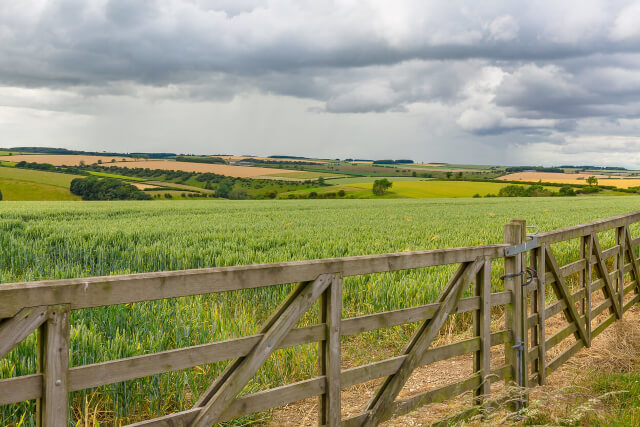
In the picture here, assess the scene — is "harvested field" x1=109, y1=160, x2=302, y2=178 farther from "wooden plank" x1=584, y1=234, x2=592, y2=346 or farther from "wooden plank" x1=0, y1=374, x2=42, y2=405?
"wooden plank" x1=0, y1=374, x2=42, y2=405

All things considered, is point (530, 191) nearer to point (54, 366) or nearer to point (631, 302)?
point (631, 302)

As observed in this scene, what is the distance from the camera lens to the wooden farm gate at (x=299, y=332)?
8.10 feet

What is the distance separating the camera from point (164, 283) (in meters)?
2.82

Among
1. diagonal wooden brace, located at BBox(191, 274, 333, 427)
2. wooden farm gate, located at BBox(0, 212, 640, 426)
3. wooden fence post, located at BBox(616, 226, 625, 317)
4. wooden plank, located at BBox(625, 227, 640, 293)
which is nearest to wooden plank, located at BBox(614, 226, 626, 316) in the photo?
wooden fence post, located at BBox(616, 226, 625, 317)

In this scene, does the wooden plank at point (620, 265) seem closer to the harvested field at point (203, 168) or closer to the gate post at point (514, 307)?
the gate post at point (514, 307)

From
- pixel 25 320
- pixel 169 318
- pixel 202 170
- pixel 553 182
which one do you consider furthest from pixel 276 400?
pixel 553 182

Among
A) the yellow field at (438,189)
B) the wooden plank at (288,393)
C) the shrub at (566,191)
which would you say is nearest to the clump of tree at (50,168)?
the yellow field at (438,189)

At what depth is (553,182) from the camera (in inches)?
4505

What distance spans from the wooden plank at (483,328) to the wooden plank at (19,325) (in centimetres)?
371

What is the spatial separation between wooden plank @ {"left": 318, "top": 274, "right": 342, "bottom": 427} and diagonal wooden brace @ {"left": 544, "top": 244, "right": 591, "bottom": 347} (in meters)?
3.39

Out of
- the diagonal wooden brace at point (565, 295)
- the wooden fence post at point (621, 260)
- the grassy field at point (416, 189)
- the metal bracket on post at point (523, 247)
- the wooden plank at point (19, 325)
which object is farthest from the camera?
the grassy field at point (416, 189)

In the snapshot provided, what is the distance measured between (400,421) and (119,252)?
37.5 ft

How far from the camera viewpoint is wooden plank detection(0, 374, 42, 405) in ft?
7.80

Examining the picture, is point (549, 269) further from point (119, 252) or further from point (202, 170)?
point (202, 170)
